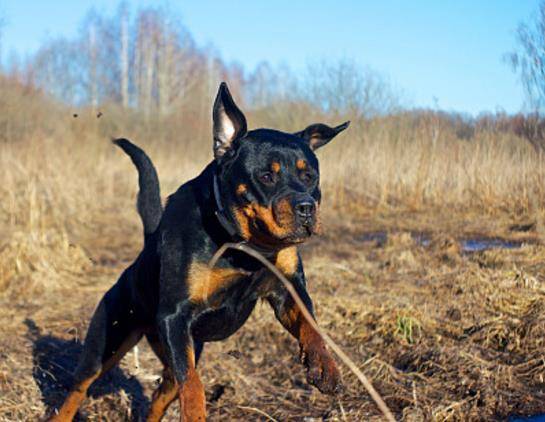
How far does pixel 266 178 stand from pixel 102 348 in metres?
1.31

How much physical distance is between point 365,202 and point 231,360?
27.4 feet

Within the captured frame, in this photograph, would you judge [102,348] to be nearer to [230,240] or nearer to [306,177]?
[230,240]

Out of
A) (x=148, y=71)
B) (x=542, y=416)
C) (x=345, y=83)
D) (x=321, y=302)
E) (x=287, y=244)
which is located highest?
(x=148, y=71)

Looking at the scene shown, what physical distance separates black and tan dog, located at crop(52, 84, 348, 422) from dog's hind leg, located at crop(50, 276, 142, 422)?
0.19 m

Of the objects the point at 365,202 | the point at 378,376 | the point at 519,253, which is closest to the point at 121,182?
the point at 365,202

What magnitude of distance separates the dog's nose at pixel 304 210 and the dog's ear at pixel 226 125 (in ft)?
2.04

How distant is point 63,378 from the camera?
4508mm

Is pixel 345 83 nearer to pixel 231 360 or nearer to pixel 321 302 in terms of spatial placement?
pixel 321 302

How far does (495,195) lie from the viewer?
10453mm

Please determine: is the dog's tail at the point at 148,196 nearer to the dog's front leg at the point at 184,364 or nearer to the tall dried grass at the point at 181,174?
the dog's front leg at the point at 184,364

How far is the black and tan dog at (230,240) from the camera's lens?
2934mm

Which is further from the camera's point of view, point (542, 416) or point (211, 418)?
point (211, 418)

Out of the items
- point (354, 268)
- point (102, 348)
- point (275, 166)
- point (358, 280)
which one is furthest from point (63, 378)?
point (354, 268)

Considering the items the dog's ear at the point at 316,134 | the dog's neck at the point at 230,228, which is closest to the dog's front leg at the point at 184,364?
the dog's neck at the point at 230,228
